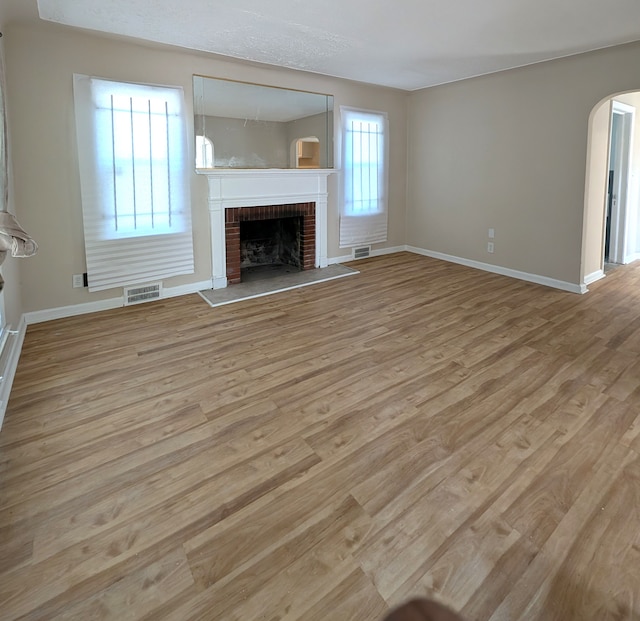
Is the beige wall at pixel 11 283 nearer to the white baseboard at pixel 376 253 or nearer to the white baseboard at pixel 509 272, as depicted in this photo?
the white baseboard at pixel 376 253

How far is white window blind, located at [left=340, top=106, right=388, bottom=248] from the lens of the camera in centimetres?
577

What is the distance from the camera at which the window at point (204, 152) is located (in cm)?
447

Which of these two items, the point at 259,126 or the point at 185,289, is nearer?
the point at 185,289

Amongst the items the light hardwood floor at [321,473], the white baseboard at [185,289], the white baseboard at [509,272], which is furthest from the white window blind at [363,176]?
the light hardwood floor at [321,473]

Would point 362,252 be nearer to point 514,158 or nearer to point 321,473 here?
point 514,158

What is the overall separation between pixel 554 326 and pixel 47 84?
15.7ft

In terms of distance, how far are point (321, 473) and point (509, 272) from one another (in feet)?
14.1

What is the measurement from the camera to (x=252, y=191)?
4.93 m

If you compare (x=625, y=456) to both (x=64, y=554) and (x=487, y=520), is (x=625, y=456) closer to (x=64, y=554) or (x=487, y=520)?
(x=487, y=520)

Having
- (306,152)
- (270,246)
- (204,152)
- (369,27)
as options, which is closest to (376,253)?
(270,246)

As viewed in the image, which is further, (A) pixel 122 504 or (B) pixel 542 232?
(B) pixel 542 232

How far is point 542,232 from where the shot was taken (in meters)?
4.93

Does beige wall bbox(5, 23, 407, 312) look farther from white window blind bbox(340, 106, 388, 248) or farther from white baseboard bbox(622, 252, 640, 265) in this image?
white baseboard bbox(622, 252, 640, 265)

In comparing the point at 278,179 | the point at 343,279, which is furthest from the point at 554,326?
the point at 278,179
